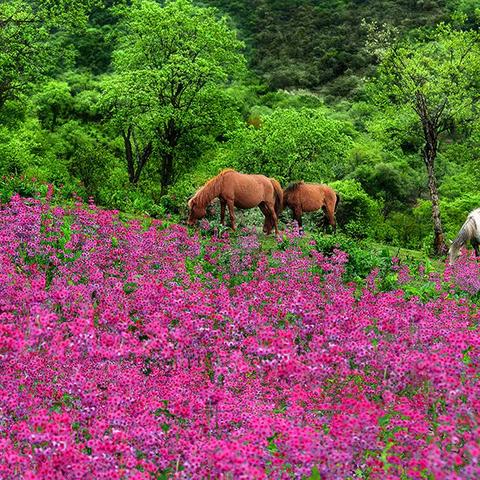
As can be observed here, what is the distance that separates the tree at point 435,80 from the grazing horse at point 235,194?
983 cm

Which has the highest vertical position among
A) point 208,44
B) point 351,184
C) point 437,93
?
point 208,44

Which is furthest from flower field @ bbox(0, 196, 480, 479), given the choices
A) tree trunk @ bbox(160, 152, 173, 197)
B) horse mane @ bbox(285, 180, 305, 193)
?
tree trunk @ bbox(160, 152, 173, 197)

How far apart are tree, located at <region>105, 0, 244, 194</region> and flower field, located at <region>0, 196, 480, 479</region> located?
2425 centimetres

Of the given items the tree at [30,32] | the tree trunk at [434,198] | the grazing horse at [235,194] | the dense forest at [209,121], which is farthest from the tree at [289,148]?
the grazing horse at [235,194]

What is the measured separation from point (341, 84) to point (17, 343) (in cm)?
8931

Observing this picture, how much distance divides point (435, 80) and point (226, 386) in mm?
25284

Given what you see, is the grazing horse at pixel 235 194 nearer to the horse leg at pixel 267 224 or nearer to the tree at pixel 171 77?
the horse leg at pixel 267 224

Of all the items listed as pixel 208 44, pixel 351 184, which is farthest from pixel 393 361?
pixel 351 184

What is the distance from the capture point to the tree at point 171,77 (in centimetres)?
3272

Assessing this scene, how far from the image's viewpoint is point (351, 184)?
43.0 meters

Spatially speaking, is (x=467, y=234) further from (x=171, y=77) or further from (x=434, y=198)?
(x=171, y=77)

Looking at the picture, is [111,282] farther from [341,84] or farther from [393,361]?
[341,84]

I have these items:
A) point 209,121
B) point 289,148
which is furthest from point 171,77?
point 289,148

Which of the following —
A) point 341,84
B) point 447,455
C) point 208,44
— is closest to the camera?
point 447,455
